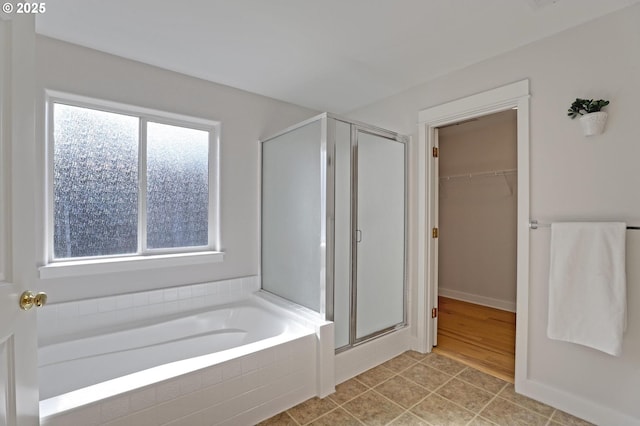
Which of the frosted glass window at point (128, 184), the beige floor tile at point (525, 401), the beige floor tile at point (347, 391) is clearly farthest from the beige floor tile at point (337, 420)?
the frosted glass window at point (128, 184)

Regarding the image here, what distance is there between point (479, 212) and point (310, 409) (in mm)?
3389

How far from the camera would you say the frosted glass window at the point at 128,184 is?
6.77ft

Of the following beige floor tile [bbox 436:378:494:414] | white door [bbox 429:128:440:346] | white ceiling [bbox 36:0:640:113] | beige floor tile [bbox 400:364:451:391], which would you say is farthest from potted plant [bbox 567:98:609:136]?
beige floor tile [bbox 400:364:451:391]

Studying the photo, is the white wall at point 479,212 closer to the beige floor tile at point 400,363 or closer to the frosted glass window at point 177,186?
the beige floor tile at point 400,363

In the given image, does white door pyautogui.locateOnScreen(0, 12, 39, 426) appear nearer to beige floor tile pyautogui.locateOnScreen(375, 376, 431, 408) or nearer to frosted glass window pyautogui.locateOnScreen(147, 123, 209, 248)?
frosted glass window pyautogui.locateOnScreen(147, 123, 209, 248)

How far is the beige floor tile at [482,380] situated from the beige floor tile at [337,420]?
982mm

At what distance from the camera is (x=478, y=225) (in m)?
4.11

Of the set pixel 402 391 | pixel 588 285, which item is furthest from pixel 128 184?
pixel 588 285

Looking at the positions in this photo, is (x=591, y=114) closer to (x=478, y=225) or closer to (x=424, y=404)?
(x=424, y=404)

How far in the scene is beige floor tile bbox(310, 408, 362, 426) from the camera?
176cm

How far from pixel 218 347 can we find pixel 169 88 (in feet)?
7.04

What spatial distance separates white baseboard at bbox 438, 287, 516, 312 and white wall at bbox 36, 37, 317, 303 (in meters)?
3.01

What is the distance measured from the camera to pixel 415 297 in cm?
274

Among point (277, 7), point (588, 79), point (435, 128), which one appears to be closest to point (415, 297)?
point (435, 128)
